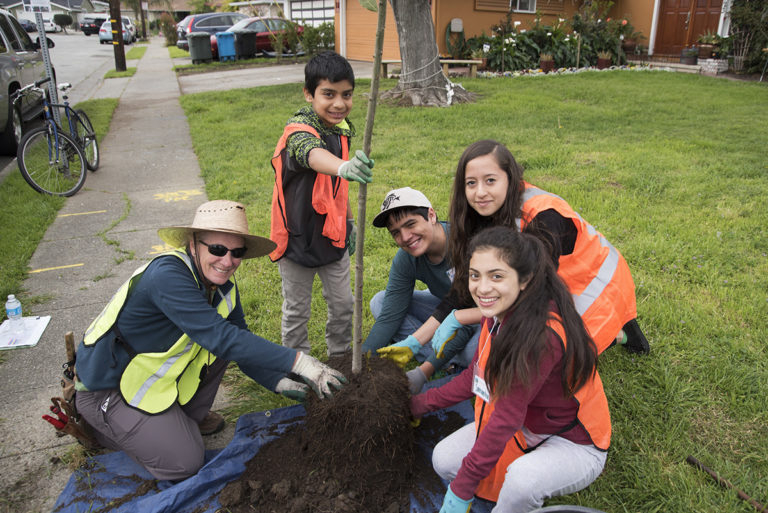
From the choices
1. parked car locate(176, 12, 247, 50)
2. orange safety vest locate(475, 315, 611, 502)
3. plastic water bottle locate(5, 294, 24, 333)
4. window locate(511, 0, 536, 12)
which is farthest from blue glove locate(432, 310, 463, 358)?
parked car locate(176, 12, 247, 50)

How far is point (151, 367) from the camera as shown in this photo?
7.22 feet

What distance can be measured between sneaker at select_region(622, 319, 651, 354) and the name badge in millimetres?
1277

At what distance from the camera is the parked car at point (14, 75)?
282 inches

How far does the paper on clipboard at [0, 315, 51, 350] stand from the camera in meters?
3.19

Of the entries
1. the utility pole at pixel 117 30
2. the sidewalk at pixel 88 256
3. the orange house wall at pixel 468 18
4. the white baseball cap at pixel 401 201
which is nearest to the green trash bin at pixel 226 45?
the utility pole at pixel 117 30

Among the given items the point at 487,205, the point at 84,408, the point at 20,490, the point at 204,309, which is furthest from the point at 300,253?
the point at 20,490

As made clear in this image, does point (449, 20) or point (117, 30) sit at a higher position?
point (449, 20)

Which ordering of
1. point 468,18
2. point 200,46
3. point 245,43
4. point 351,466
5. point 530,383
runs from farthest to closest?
point 245,43 → point 200,46 → point 468,18 → point 351,466 → point 530,383

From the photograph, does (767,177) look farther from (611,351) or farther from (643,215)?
(611,351)

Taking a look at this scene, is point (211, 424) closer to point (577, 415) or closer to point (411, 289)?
point (411, 289)

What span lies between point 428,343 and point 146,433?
149 cm

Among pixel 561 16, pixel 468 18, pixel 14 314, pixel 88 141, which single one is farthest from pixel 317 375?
pixel 561 16

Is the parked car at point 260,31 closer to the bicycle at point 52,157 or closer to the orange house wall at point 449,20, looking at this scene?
the orange house wall at point 449,20

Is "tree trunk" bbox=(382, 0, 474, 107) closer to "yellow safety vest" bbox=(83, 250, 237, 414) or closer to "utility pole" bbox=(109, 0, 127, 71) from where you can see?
"yellow safety vest" bbox=(83, 250, 237, 414)
